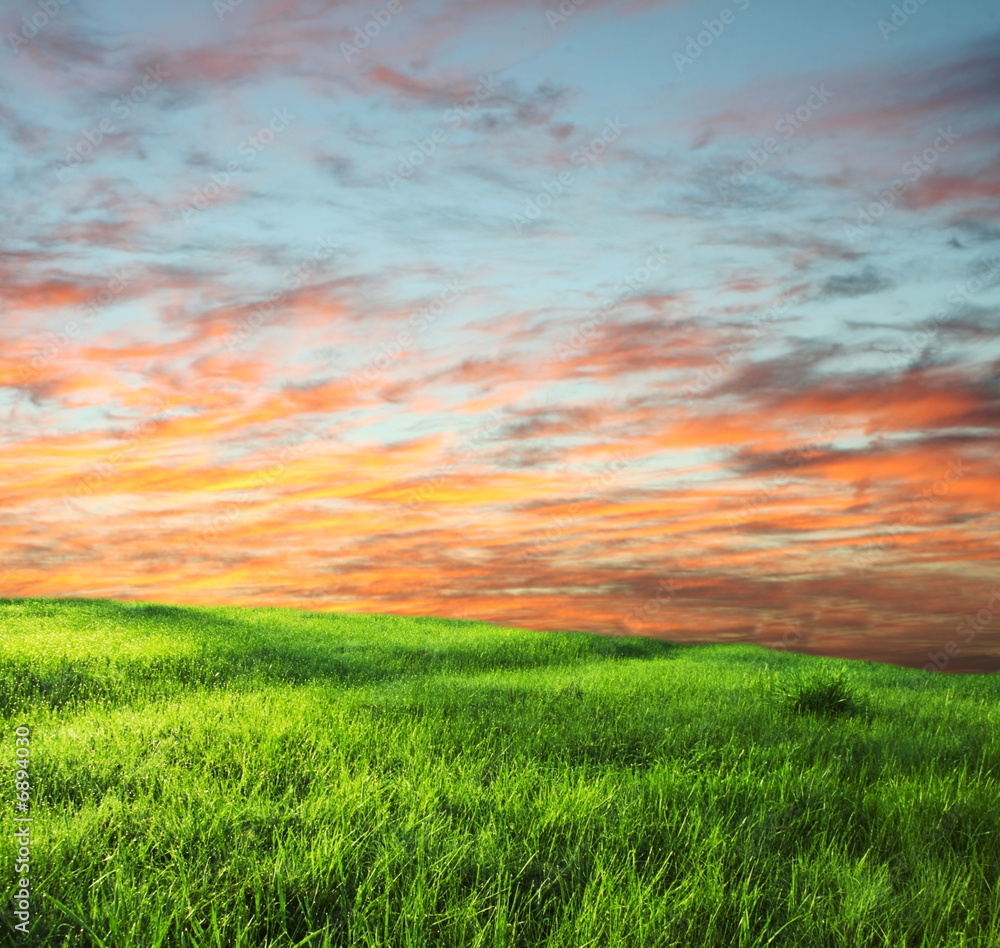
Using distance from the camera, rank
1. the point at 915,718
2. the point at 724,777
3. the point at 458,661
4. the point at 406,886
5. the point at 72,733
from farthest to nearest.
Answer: the point at 458,661
the point at 915,718
the point at 72,733
the point at 724,777
the point at 406,886

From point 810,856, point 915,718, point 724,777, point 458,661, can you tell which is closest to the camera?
point 810,856

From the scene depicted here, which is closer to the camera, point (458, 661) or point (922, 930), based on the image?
point (922, 930)

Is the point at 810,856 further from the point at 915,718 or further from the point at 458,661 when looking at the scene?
the point at 458,661

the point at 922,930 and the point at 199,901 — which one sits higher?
the point at 199,901

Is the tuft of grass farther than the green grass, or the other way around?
the tuft of grass

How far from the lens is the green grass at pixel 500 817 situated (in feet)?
12.4

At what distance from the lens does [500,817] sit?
4.98 m

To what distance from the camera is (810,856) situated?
5.01 meters

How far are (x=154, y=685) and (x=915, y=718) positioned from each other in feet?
35.4

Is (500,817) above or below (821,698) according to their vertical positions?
above

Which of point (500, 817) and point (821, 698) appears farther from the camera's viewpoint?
point (821, 698)

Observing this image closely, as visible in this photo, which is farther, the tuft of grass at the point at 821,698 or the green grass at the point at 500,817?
the tuft of grass at the point at 821,698

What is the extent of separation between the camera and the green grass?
377 cm

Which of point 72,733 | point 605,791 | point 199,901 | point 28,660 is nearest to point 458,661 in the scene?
point 28,660
